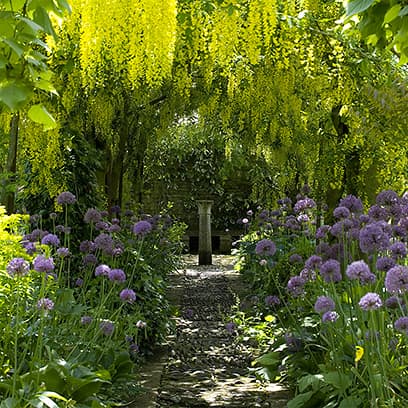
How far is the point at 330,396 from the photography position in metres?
2.72

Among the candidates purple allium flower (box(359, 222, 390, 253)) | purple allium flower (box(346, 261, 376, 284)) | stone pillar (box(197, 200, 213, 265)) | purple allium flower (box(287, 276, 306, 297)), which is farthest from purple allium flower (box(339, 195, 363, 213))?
stone pillar (box(197, 200, 213, 265))

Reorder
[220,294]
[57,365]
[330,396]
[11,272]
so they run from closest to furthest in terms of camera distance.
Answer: [11,272]
[57,365]
[330,396]
[220,294]

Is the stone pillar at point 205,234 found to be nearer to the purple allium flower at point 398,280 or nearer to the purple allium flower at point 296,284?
the purple allium flower at point 296,284

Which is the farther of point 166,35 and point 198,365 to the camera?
point 198,365

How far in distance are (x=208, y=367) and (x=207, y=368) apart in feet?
0.11

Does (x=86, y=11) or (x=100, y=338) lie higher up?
(x=86, y=11)

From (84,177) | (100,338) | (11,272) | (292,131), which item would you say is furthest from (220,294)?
(11,272)

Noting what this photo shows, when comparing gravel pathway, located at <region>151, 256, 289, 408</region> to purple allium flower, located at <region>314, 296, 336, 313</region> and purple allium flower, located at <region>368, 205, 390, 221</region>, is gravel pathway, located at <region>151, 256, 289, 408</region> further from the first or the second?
purple allium flower, located at <region>368, 205, 390, 221</region>

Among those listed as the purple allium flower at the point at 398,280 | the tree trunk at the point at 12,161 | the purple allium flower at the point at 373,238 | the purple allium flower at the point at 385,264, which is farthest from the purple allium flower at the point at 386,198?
the tree trunk at the point at 12,161

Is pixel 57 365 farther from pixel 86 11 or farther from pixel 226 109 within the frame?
pixel 226 109

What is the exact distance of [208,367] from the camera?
446 cm

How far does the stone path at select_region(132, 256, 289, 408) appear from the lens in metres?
3.60

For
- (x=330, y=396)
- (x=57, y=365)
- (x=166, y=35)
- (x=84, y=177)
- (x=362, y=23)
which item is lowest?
(x=330, y=396)

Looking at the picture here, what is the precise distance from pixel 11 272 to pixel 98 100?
2.91 m
